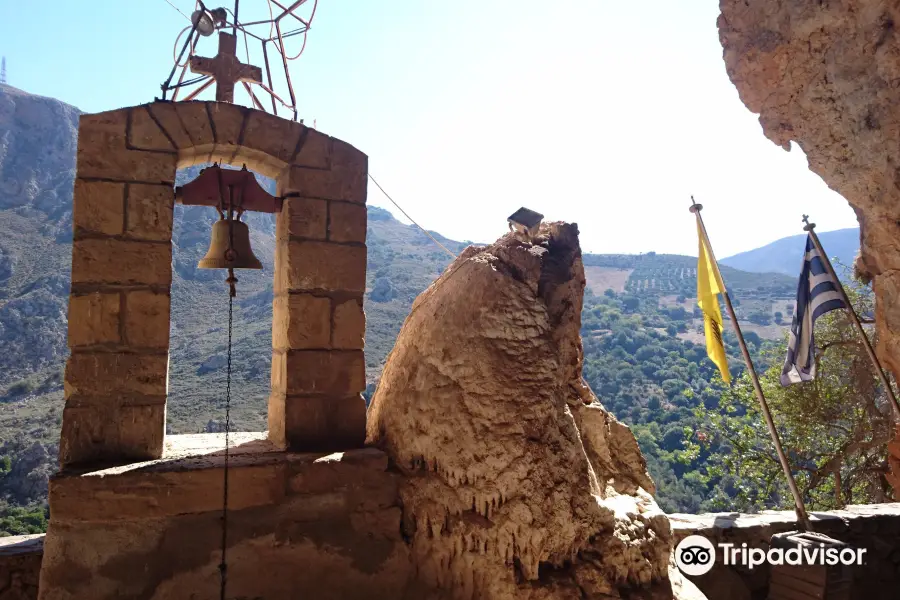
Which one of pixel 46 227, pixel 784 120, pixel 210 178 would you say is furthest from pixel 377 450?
pixel 46 227

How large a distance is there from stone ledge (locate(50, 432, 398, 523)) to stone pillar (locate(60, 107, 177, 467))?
0.26 meters

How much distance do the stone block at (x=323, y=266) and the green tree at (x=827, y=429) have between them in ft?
33.0

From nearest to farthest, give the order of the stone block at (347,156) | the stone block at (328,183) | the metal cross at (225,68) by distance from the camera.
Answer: the stone block at (328,183) < the stone block at (347,156) < the metal cross at (225,68)

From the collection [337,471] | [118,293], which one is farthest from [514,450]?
[118,293]

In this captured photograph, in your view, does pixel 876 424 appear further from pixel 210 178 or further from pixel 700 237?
pixel 210 178

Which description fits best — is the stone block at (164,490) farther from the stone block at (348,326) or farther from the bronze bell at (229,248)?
the bronze bell at (229,248)

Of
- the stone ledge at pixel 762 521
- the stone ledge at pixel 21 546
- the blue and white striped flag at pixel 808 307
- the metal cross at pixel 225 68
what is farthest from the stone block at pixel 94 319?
the blue and white striped flag at pixel 808 307

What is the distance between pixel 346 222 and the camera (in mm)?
4059

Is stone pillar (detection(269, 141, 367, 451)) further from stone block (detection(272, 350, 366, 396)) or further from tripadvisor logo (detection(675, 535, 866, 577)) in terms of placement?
tripadvisor logo (detection(675, 535, 866, 577))

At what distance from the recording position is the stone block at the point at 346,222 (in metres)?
4.02

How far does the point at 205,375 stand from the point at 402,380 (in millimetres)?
27467

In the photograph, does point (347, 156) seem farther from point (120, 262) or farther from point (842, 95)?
point (842, 95)

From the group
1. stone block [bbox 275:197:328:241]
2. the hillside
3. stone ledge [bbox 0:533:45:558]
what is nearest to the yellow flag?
stone block [bbox 275:197:328:241]

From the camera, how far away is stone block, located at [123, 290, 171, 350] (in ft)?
11.6
